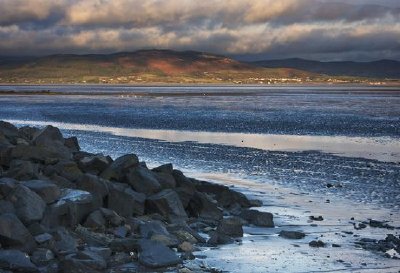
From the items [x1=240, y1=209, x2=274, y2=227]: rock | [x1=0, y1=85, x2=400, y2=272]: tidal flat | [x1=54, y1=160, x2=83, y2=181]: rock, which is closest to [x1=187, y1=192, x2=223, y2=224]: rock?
[x1=240, y1=209, x2=274, y2=227]: rock

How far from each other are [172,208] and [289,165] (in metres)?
10.8

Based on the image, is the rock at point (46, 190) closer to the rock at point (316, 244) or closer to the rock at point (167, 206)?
the rock at point (167, 206)

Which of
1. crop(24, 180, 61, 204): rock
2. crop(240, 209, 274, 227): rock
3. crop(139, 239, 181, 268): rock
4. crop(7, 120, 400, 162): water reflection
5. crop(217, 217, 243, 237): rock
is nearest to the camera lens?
crop(139, 239, 181, 268): rock

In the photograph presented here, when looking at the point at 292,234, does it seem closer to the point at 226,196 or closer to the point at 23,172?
the point at 226,196

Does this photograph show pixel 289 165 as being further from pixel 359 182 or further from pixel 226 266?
pixel 226 266

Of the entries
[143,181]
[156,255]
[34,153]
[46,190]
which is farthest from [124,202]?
[34,153]

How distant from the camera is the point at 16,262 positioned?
10.0m

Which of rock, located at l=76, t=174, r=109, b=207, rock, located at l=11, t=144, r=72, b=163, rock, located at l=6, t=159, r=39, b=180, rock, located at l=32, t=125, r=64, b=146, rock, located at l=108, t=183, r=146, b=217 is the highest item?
rock, located at l=32, t=125, r=64, b=146

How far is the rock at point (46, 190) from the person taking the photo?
12.7 meters

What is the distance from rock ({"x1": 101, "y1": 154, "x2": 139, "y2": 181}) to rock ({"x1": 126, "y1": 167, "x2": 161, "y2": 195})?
14.3 inches

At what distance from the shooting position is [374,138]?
117 ft

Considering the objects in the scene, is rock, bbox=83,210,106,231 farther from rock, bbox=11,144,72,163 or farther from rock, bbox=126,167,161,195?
rock, bbox=11,144,72,163

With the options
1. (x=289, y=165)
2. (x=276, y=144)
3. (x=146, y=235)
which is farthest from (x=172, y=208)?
(x=276, y=144)

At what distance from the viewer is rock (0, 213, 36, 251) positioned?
10703 millimetres
